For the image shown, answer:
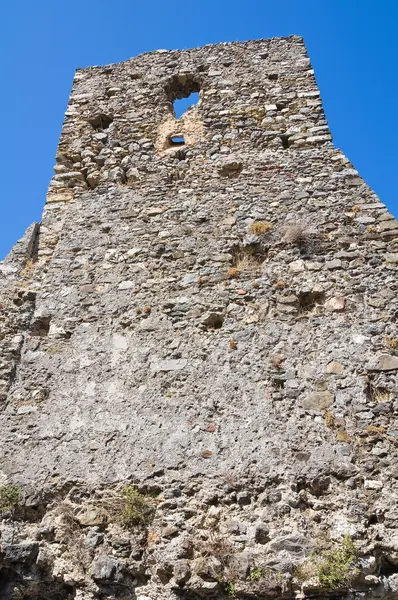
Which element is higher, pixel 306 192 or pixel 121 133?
pixel 121 133

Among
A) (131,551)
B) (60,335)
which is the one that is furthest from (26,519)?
(60,335)

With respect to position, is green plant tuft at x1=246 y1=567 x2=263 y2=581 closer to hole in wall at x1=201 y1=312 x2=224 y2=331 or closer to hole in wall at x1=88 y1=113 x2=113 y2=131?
hole in wall at x1=201 y1=312 x2=224 y2=331

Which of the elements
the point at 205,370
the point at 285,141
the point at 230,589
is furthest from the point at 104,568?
the point at 285,141

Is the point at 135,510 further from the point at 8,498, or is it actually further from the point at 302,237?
the point at 302,237

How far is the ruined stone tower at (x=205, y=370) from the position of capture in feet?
12.8

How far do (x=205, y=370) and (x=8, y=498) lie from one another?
6.75 ft

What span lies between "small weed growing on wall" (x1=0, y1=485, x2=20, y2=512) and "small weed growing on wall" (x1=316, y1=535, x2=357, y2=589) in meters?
2.55

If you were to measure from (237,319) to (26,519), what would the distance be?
8.75 feet

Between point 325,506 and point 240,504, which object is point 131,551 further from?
point 325,506

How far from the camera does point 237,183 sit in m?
6.43

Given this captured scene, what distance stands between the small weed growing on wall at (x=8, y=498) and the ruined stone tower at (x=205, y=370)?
0.7 inches

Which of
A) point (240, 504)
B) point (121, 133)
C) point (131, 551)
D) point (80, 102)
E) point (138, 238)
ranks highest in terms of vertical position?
point (80, 102)

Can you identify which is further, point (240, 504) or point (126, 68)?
point (126, 68)

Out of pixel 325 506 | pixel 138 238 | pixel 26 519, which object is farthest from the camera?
pixel 138 238
